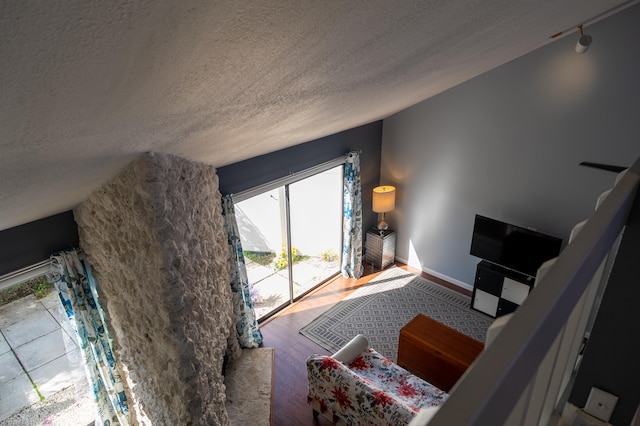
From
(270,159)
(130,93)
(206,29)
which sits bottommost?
(270,159)

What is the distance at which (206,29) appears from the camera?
804 mm

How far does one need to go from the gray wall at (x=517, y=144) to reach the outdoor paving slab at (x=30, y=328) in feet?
15.5

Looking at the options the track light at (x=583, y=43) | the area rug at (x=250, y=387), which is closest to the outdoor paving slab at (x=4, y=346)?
the area rug at (x=250, y=387)

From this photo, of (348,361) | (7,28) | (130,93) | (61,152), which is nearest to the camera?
(7,28)

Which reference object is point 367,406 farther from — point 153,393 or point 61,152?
point 61,152

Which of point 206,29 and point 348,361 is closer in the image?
point 206,29

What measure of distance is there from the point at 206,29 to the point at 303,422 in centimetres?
364

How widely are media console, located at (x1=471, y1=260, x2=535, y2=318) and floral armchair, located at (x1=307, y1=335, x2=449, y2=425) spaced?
1908 mm

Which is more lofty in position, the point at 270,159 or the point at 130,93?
the point at 130,93

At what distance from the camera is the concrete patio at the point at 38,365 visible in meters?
3.44

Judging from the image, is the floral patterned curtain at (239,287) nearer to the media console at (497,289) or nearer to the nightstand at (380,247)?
the nightstand at (380,247)

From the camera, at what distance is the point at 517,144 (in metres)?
4.47

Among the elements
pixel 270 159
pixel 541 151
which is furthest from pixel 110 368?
pixel 541 151

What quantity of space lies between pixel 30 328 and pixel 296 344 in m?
2.93
